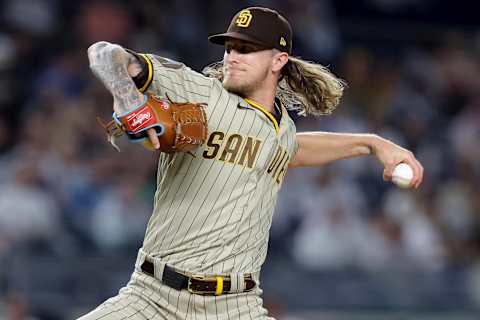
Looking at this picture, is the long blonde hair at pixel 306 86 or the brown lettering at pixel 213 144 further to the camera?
the long blonde hair at pixel 306 86

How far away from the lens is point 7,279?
21.9ft

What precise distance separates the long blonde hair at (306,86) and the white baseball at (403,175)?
0.54 m

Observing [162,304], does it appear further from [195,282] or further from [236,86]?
[236,86]

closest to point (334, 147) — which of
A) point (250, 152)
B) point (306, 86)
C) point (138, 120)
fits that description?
point (306, 86)

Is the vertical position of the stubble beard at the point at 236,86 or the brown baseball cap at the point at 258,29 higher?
the brown baseball cap at the point at 258,29

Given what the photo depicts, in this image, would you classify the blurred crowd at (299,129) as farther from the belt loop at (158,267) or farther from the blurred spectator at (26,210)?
the belt loop at (158,267)

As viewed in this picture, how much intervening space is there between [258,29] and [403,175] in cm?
84

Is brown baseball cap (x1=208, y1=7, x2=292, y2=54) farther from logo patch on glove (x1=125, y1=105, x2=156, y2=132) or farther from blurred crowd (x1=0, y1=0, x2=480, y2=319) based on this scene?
blurred crowd (x1=0, y1=0, x2=480, y2=319)

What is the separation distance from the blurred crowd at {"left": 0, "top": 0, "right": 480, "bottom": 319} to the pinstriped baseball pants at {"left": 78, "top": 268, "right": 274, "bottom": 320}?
2795 mm

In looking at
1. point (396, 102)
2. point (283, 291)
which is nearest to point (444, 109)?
point (396, 102)

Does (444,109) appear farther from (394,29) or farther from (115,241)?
(115,241)

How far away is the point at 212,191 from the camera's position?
387 cm

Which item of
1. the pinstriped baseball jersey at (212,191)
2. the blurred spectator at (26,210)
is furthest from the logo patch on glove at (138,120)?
the blurred spectator at (26,210)

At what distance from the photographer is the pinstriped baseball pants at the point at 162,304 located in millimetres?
3818
